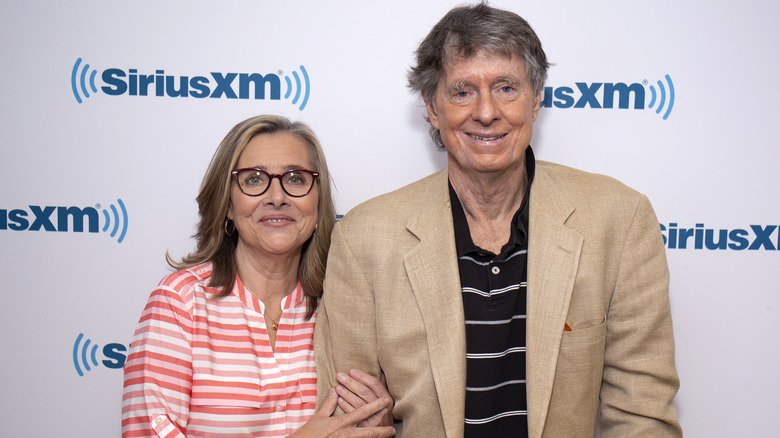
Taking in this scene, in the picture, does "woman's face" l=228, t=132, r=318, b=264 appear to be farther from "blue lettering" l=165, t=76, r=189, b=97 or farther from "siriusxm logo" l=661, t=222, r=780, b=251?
"siriusxm logo" l=661, t=222, r=780, b=251

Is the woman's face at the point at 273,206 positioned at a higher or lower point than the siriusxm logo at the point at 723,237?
higher

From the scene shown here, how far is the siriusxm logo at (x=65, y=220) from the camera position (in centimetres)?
230

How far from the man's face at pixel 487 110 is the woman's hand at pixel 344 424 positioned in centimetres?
80

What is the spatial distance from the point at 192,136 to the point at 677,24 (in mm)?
1929

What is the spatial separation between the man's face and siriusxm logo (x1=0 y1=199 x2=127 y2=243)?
1434mm

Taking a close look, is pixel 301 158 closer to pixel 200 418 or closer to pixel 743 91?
pixel 200 418

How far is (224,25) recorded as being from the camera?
87.6 inches

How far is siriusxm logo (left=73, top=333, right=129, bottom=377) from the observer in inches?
92.5

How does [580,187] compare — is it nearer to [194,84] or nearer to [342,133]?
[342,133]

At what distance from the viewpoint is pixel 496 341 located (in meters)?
1.65

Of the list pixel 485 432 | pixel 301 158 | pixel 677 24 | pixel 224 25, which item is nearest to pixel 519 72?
pixel 301 158

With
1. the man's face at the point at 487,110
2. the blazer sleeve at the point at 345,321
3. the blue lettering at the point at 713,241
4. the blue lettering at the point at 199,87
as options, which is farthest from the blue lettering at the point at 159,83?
the blue lettering at the point at 713,241

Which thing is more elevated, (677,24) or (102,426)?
(677,24)

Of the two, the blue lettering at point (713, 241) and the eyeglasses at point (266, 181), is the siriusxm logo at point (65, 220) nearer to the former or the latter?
the eyeglasses at point (266, 181)
